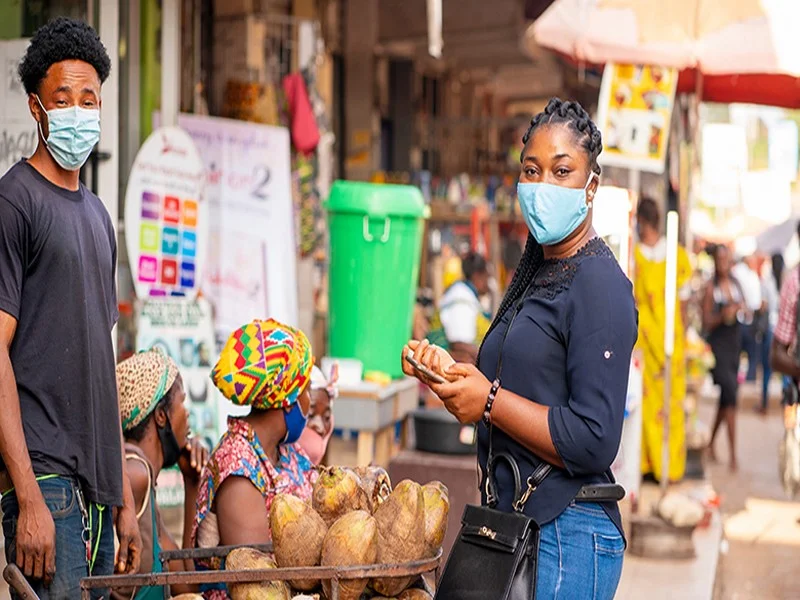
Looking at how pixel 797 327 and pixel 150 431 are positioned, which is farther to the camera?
pixel 797 327

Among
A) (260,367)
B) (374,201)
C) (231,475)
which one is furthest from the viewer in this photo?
(374,201)

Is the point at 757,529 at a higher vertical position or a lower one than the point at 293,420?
lower

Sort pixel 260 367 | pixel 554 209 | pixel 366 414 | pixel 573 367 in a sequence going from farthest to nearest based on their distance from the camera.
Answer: pixel 366 414, pixel 260 367, pixel 554 209, pixel 573 367

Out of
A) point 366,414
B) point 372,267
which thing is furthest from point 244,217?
point 366,414

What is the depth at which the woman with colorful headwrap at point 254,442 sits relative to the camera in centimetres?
307

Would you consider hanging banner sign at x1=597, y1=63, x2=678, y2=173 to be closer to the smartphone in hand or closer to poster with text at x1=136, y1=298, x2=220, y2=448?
poster with text at x1=136, y1=298, x2=220, y2=448

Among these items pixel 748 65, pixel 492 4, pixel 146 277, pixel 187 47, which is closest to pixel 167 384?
pixel 146 277

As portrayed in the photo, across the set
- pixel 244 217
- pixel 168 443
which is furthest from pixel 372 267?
pixel 168 443

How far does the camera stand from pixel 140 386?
3410 millimetres

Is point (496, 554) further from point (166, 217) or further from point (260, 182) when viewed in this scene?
point (260, 182)

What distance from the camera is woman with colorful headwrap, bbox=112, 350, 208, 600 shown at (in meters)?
3.30

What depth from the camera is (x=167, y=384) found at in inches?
136

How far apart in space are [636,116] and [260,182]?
91.8 inches

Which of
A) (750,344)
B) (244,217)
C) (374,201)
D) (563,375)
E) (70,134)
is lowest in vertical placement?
(750,344)
